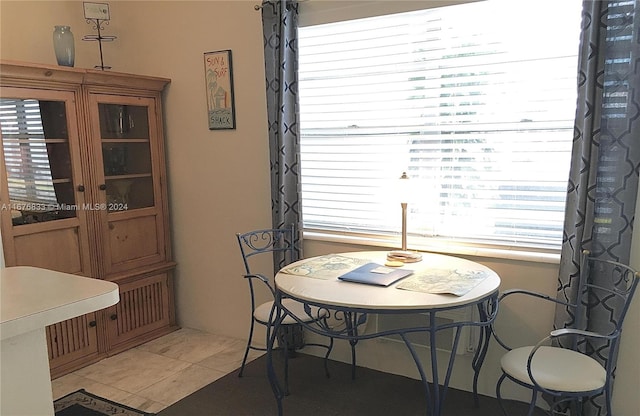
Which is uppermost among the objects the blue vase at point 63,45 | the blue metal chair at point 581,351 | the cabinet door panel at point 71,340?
the blue vase at point 63,45

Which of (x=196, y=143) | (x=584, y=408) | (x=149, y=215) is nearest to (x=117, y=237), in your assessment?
(x=149, y=215)

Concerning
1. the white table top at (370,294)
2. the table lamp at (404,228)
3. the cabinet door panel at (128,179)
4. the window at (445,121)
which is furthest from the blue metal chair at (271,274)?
the cabinet door panel at (128,179)

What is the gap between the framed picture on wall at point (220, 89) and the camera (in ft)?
10.7

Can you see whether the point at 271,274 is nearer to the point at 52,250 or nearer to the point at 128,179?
the point at 128,179

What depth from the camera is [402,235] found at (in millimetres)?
2652

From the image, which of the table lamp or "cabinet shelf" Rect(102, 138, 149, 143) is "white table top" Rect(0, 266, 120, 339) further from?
"cabinet shelf" Rect(102, 138, 149, 143)

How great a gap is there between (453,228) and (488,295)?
27.6 inches

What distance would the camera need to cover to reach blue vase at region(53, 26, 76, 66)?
3015 mm

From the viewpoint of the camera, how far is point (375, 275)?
2293 mm

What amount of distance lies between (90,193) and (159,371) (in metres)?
1.21

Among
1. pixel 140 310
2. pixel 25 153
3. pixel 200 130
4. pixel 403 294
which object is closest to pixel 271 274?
pixel 140 310

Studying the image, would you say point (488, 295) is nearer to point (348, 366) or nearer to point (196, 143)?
point (348, 366)

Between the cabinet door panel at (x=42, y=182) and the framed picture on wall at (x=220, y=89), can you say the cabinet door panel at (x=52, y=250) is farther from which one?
the framed picture on wall at (x=220, y=89)

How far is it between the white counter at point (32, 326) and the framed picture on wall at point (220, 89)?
1.85 meters
